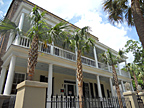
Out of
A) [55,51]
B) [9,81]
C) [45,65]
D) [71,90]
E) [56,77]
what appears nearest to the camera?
[9,81]

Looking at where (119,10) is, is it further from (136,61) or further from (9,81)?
(136,61)

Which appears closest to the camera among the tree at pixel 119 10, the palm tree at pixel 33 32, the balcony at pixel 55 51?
the palm tree at pixel 33 32

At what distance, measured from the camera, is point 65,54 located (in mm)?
9719

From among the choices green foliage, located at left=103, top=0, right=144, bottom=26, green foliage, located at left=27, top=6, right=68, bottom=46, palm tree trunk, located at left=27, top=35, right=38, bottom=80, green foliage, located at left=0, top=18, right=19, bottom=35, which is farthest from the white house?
green foliage, located at left=103, top=0, right=144, bottom=26

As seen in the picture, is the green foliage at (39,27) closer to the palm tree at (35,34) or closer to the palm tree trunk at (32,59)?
the palm tree at (35,34)

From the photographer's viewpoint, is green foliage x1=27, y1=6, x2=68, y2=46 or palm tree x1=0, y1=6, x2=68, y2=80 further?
green foliage x1=27, y1=6, x2=68, y2=46

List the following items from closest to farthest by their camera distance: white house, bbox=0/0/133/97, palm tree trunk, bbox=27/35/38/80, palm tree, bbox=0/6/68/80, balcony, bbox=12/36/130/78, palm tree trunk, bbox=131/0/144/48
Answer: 1. palm tree trunk, bbox=27/35/38/80
2. palm tree, bbox=0/6/68/80
3. palm tree trunk, bbox=131/0/144/48
4. white house, bbox=0/0/133/97
5. balcony, bbox=12/36/130/78

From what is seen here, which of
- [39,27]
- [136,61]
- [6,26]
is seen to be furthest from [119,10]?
[136,61]

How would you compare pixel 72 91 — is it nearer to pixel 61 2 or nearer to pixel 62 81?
pixel 62 81

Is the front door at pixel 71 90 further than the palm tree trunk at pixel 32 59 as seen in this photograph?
Yes

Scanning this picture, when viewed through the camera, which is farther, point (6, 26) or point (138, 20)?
point (138, 20)

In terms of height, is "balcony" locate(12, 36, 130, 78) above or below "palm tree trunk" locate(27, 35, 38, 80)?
above

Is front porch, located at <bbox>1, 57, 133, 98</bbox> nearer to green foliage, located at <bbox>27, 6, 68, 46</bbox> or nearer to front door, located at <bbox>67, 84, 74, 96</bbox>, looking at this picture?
front door, located at <bbox>67, 84, 74, 96</bbox>

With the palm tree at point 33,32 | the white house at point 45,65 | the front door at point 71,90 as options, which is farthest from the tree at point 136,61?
the palm tree at point 33,32
